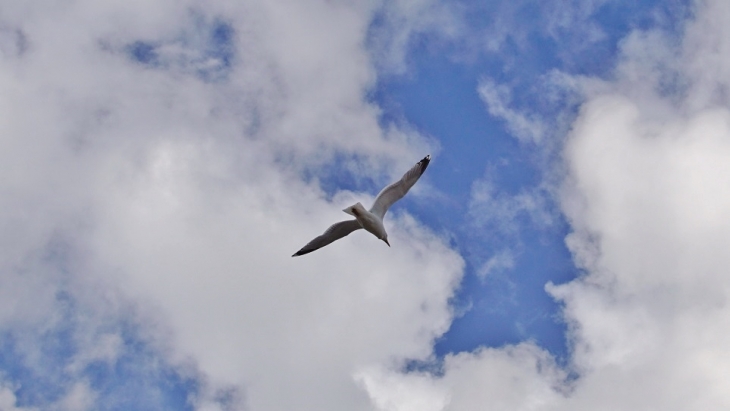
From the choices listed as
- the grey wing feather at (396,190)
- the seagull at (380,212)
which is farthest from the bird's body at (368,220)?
the grey wing feather at (396,190)

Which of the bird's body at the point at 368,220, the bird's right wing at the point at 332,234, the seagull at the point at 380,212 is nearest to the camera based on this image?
the bird's body at the point at 368,220

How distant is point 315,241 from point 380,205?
114 inches

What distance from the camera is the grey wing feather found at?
1476 inches

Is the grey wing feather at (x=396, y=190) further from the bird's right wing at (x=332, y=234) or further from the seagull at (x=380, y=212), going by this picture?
the bird's right wing at (x=332, y=234)

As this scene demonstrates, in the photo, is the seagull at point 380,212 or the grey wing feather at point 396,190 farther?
the grey wing feather at point 396,190

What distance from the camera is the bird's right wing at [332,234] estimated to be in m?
37.5

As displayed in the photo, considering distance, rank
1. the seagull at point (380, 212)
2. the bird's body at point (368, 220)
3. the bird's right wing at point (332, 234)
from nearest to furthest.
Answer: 1. the bird's body at point (368, 220)
2. the seagull at point (380, 212)
3. the bird's right wing at point (332, 234)

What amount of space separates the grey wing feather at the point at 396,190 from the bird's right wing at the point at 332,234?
93 cm

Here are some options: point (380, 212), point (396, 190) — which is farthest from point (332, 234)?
point (396, 190)

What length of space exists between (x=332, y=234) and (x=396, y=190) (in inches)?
112

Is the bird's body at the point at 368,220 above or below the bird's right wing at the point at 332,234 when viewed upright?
below

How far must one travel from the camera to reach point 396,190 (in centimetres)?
3769

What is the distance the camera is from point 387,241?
1515 inches

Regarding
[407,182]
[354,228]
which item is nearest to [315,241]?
[354,228]
